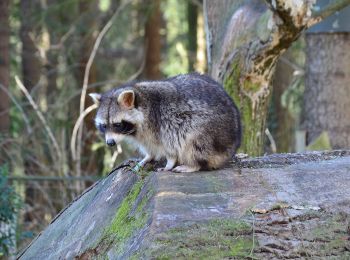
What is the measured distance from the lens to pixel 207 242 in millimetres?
3840

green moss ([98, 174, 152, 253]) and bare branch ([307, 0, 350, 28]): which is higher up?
bare branch ([307, 0, 350, 28])

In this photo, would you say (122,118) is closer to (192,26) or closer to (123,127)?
(123,127)

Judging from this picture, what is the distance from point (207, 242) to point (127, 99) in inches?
58.4

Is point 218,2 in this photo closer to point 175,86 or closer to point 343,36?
point 343,36

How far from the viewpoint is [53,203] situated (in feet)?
31.5

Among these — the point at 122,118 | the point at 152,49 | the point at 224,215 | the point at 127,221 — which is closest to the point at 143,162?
the point at 122,118

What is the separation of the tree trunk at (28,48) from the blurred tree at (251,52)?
7.18 meters

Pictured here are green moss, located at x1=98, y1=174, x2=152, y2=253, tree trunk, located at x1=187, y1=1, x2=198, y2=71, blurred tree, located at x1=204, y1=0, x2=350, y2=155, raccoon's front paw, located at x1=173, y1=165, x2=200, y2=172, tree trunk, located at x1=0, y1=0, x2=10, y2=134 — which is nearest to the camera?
green moss, located at x1=98, y1=174, x2=152, y2=253

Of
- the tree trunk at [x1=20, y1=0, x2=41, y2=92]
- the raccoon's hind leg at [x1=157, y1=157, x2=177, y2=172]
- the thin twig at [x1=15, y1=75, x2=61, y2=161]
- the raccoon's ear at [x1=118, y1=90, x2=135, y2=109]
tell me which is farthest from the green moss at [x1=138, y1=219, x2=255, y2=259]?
the tree trunk at [x1=20, y1=0, x2=41, y2=92]

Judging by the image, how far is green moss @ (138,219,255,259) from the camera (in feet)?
12.4

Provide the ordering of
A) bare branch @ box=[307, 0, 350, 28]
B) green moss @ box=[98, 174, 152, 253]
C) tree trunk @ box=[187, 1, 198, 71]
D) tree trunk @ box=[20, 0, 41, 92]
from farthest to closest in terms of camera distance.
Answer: tree trunk @ box=[187, 1, 198, 71]
tree trunk @ box=[20, 0, 41, 92]
bare branch @ box=[307, 0, 350, 28]
green moss @ box=[98, 174, 152, 253]

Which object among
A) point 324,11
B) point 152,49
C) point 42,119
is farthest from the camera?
point 152,49

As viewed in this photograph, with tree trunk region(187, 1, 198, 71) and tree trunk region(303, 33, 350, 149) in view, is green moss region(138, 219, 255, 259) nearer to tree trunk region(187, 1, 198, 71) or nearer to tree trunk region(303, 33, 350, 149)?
tree trunk region(303, 33, 350, 149)

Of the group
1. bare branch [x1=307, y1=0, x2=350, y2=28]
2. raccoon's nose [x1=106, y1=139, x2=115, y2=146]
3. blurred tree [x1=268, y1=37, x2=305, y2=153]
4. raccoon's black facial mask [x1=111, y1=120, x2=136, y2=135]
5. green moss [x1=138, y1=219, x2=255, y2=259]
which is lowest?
blurred tree [x1=268, y1=37, x2=305, y2=153]
